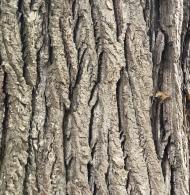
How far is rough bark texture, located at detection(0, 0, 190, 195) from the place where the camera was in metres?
2.00

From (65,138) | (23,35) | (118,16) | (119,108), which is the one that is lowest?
(65,138)

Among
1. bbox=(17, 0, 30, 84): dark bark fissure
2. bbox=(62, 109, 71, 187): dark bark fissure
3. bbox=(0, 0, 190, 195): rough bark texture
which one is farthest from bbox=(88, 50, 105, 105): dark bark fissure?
bbox=(17, 0, 30, 84): dark bark fissure

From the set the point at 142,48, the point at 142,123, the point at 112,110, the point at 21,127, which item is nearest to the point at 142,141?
the point at 142,123

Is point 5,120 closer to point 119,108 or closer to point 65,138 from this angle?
point 65,138

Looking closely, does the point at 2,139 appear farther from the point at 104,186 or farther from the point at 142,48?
the point at 142,48

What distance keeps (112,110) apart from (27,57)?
0.48 meters

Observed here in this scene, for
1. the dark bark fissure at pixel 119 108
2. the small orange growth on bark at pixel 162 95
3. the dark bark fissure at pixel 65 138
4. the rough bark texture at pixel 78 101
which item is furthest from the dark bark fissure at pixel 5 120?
the small orange growth on bark at pixel 162 95

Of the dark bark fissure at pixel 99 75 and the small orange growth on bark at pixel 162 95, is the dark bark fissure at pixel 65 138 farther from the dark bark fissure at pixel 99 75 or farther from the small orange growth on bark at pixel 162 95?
the small orange growth on bark at pixel 162 95

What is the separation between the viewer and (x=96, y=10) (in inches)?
82.6

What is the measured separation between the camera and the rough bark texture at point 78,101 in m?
2.00

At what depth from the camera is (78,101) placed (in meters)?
2.05

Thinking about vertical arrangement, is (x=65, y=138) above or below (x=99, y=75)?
below

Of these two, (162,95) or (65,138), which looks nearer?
(65,138)

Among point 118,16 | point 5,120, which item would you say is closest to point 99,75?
point 118,16
